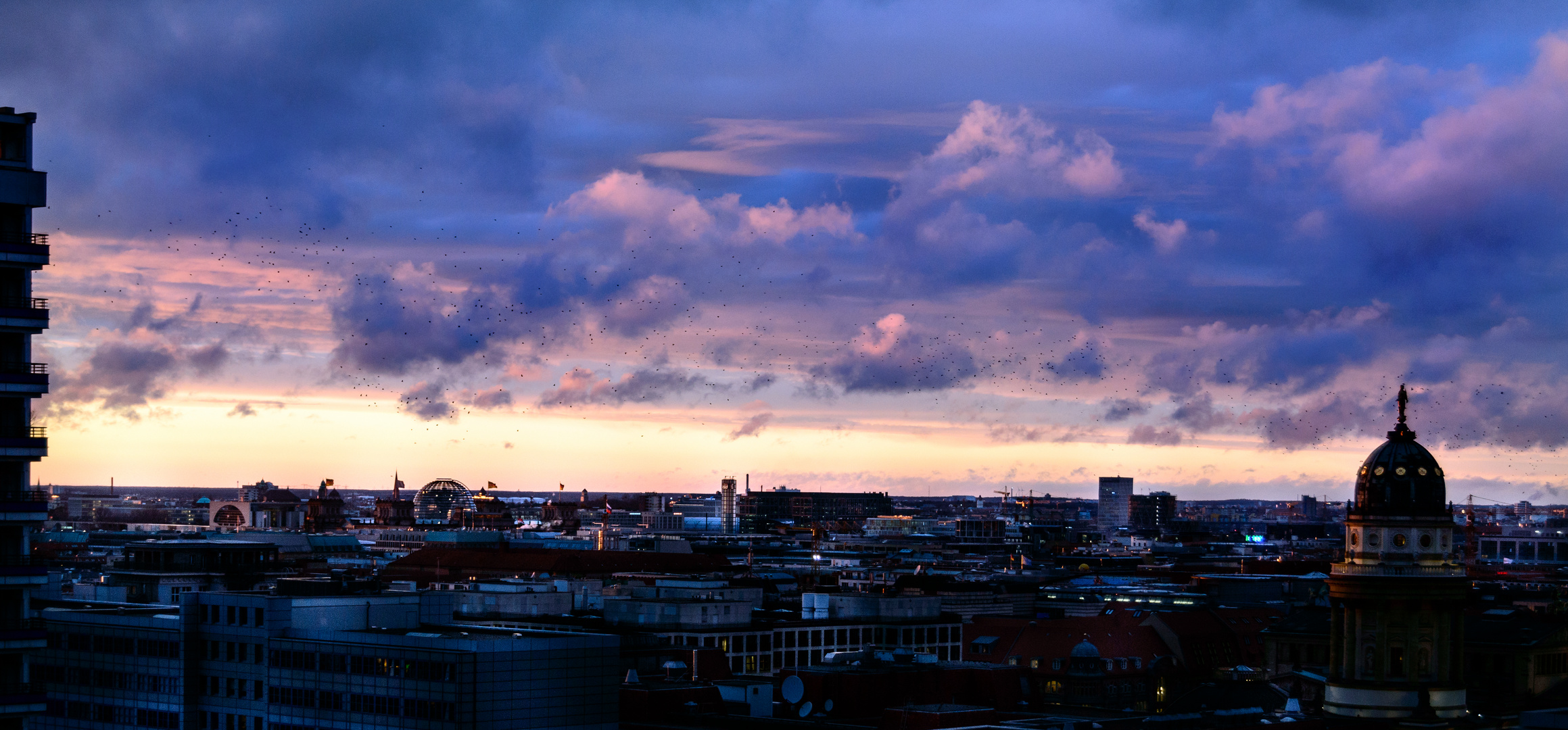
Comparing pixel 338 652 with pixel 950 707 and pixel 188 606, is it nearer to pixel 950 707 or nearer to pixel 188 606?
pixel 188 606

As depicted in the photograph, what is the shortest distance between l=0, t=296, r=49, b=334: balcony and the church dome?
62.3 meters

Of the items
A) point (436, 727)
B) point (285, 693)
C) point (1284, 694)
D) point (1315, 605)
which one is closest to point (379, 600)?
point (285, 693)

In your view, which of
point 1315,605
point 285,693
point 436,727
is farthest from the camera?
point 1315,605

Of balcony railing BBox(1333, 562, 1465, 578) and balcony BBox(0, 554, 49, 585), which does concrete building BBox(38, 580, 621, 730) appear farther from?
balcony railing BBox(1333, 562, 1465, 578)

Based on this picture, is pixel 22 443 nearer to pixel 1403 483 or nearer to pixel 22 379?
pixel 22 379

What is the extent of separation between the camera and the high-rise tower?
232ft

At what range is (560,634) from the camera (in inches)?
3851

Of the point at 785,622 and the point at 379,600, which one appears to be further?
the point at 785,622

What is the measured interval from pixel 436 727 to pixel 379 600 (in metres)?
17.9

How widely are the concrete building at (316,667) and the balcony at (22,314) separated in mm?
25842

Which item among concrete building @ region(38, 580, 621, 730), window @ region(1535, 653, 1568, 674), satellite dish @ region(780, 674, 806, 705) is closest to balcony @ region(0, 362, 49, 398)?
concrete building @ region(38, 580, 621, 730)

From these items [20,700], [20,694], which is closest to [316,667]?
[20,694]

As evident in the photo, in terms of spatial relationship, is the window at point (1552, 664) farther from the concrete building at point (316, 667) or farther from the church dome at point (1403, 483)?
the concrete building at point (316, 667)

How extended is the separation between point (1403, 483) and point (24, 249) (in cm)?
6437
